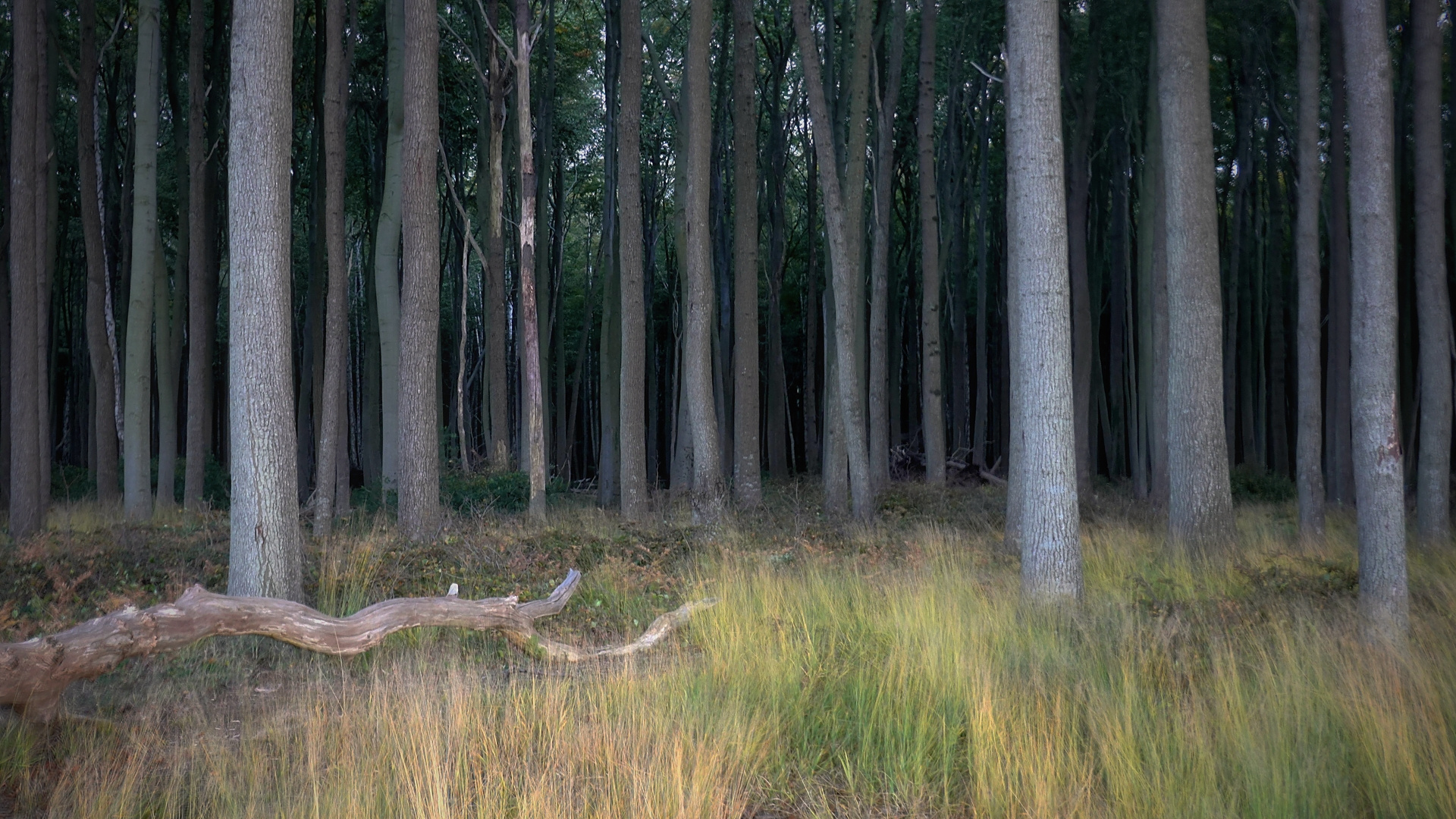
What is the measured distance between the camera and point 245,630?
5.55 metres

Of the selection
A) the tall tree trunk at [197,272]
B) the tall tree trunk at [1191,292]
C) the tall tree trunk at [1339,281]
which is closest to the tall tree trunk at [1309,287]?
the tall tree trunk at [1191,292]

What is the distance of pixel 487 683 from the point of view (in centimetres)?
586

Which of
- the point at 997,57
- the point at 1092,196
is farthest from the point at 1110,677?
the point at 1092,196

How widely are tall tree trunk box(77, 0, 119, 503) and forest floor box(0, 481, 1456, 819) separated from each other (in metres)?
5.86

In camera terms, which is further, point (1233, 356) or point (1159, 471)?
point (1233, 356)

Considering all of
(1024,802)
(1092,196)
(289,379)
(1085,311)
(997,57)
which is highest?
(997,57)

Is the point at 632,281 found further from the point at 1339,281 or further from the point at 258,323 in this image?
the point at 1339,281

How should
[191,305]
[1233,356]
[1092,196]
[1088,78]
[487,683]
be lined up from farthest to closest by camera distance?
[1092,196] → [1233,356] → [1088,78] → [191,305] → [487,683]

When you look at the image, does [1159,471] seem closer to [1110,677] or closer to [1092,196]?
[1110,677]

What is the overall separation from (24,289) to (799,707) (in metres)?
11.1

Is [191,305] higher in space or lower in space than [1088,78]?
lower

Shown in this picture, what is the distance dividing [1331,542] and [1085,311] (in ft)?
23.8

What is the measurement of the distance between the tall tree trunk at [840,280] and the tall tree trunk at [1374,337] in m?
6.32

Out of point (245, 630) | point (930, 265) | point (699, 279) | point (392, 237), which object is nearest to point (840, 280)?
point (699, 279)
